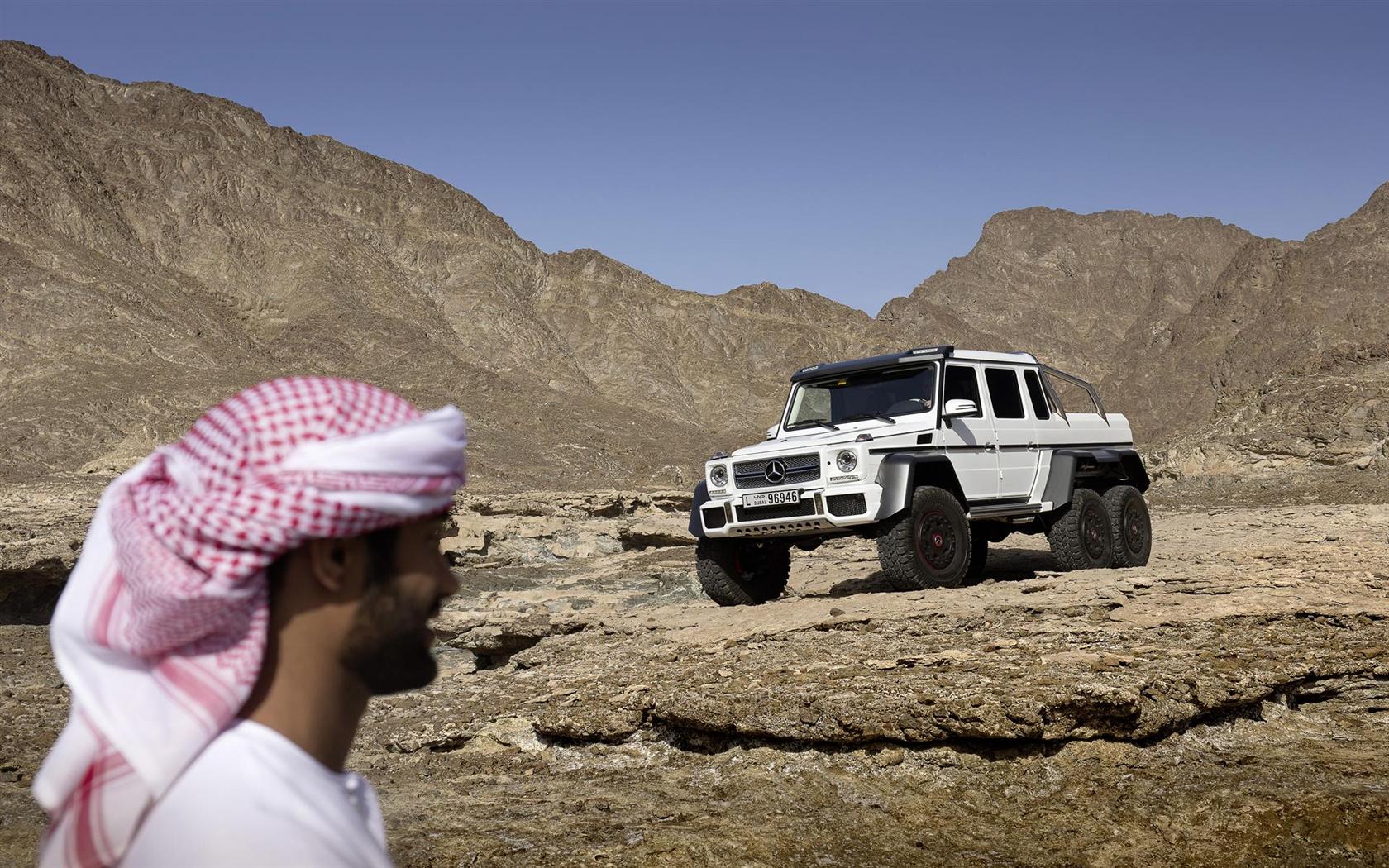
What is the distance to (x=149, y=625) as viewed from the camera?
1.40 meters

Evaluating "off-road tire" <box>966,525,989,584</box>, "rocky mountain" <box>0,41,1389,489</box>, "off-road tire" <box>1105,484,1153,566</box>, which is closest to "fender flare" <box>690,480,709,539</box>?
"off-road tire" <box>966,525,989,584</box>

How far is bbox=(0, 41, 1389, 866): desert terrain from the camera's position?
16.9 ft

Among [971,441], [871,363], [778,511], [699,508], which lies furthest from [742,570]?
[971,441]

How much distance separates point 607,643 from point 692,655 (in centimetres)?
116

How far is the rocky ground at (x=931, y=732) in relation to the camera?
15.8 ft

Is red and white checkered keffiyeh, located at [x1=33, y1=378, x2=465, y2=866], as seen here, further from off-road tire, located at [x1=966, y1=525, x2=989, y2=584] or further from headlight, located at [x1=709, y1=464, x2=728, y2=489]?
off-road tire, located at [x1=966, y1=525, x2=989, y2=584]

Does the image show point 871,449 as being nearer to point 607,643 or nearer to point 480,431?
point 607,643

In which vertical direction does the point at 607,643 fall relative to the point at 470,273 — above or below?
below

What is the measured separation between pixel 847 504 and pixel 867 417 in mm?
1069

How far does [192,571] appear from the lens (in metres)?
1.40

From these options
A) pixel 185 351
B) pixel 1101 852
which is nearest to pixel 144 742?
pixel 1101 852

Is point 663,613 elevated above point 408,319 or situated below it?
below

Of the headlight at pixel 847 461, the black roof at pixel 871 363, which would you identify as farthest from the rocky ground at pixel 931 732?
the black roof at pixel 871 363

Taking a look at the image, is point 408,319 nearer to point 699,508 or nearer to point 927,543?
point 699,508
